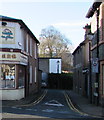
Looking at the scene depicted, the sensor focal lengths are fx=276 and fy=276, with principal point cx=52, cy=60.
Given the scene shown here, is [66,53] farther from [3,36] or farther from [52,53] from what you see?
[3,36]

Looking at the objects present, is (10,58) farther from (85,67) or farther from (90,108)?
(85,67)

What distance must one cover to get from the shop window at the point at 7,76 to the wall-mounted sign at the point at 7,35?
1.94 meters

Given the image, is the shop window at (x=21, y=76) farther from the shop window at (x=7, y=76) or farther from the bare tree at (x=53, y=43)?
the bare tree at (x=53, y=43)

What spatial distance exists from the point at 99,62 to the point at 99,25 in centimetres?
262

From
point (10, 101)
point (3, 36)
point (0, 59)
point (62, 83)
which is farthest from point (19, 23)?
point (62, 83)

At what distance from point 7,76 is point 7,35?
10.8 feet

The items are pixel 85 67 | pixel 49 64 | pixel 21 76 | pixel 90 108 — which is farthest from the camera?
pixel 49 64

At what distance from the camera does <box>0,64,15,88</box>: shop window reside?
21.9 metres

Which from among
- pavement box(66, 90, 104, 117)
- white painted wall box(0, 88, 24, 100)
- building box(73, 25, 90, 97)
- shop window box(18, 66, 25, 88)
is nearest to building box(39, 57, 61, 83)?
building box(73, 25, 90, 97)

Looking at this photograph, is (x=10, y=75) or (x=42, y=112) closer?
(x=42, y=112)

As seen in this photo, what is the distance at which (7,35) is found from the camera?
22188mm

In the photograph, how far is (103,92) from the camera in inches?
732

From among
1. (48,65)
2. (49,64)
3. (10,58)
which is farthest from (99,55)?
(48,65)

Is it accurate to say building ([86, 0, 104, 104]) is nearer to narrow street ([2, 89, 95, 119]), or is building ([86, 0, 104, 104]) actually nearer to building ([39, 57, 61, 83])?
narrow street ([2, 89, 95, 119])
